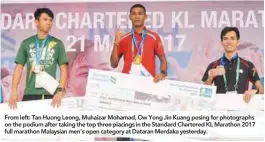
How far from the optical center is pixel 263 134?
1818mm

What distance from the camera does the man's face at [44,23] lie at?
1915mm

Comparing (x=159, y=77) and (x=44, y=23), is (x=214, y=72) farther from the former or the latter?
(x=44, y=23)

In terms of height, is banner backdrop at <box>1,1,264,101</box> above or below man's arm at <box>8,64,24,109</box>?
above

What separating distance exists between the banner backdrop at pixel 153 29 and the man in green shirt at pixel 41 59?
29mm

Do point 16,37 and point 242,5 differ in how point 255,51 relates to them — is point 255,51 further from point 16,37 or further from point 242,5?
point 16,37

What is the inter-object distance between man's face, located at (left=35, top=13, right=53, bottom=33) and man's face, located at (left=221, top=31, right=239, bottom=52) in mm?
924

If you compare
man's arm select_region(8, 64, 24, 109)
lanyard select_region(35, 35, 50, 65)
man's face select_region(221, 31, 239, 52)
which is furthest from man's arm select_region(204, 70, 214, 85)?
man's arm select_region(8, 64, 24, 109)

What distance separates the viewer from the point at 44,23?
75.5 inches

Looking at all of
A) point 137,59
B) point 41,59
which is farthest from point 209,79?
point 41,59

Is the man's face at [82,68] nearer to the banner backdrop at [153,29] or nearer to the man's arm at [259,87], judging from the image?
the banner backdrop at [153,29]

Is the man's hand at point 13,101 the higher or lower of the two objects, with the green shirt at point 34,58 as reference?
lower

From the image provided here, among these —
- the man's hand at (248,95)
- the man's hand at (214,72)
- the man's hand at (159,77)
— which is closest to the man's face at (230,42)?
the man's hand at (214,72)

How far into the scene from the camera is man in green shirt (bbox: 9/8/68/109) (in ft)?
6.16

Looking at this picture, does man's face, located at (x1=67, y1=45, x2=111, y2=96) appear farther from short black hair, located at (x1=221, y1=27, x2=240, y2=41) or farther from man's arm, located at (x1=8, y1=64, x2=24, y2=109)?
short black hair, located at (x1=221, y1=27, x2=240, y2=41)
